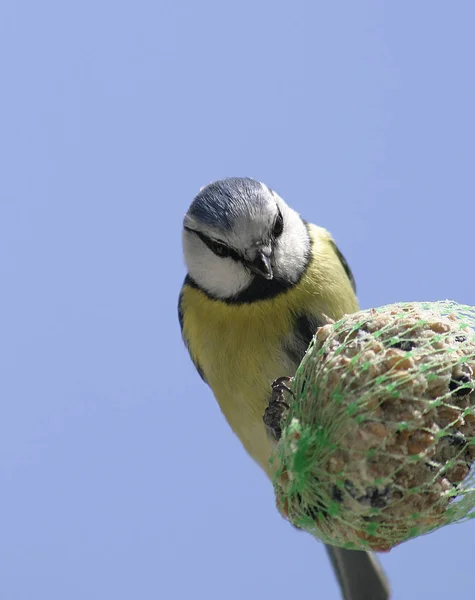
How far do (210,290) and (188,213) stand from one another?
23 cm

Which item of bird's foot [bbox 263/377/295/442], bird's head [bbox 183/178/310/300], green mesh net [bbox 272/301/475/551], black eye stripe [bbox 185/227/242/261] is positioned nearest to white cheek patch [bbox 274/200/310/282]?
bird's head [bbox 183/178/310/300]

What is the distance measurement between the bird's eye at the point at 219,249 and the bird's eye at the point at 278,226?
137 mm

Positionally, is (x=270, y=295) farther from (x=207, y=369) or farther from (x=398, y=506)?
(x=398, y=506)

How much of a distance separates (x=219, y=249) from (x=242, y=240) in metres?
0.12

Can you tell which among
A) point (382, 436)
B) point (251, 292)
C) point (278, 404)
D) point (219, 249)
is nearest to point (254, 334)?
point (251, 292)

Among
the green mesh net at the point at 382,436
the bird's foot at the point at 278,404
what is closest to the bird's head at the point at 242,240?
the bird's foot at the point at 278,404

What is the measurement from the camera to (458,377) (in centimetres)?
150

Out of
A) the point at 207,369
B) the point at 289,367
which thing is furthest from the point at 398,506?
the point at 207,369

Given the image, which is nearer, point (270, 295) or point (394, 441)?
point (394, 441)

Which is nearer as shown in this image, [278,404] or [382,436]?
[382,436]

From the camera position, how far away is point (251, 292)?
227 centimetres

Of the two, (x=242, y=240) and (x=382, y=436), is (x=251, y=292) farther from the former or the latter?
(x=382, y=436)

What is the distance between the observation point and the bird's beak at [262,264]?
83.3 inches

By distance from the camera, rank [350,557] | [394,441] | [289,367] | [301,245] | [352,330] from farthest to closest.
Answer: [350,557] < [301,245] < [289,367] < [352,330] < [394,441]
